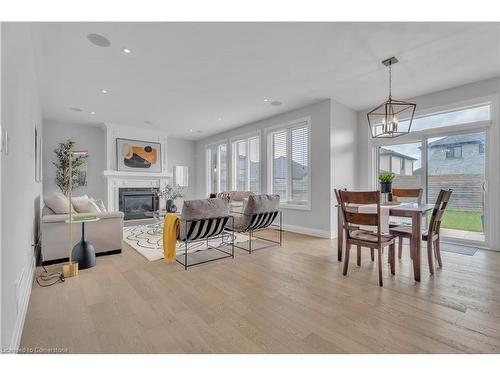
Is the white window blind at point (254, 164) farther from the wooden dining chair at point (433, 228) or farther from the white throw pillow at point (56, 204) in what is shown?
the white throw pillow at point (56, 204)

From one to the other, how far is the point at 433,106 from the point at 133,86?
17.4 ft

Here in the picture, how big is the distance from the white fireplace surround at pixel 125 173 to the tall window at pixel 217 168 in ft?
4.74

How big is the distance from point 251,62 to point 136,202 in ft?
17.9

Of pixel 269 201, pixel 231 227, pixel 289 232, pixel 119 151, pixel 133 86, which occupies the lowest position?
pixel 289 232

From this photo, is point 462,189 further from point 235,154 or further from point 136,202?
point 136,202

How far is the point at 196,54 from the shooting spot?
303 centimetres

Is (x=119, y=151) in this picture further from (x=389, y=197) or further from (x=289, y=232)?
(x=389, y=197)

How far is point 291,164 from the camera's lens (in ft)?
18.2

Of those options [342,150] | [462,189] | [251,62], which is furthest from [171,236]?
[462,189]

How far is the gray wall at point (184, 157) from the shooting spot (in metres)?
8.36

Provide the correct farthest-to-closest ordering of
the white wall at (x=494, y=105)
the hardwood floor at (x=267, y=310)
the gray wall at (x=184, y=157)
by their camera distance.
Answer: the gray wall at (x=184, y=157), the white wall at (x=494, y=105), the hardwood floor at (x=267, y=310)

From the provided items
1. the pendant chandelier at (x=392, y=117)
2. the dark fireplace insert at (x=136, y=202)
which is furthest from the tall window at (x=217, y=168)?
the pendant chandelier at (x=392, y=117)
